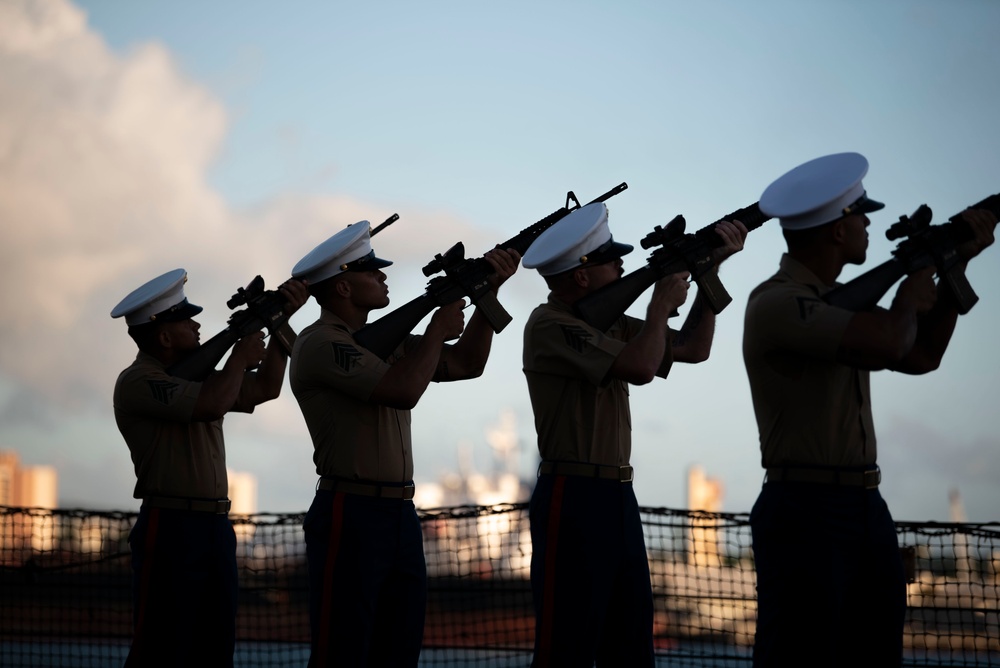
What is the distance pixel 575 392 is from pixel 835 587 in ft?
5.32

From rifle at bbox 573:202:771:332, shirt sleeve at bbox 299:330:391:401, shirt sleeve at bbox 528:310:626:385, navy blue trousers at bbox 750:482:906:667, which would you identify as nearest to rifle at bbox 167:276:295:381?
shirt sleeve at bbox 299:330:391:401

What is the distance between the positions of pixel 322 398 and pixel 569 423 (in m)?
1.35

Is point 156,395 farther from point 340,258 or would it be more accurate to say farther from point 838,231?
point 838,231

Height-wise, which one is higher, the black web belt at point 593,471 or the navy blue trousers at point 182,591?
the black web belt at point 593,471

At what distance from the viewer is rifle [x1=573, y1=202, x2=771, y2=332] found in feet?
21.6

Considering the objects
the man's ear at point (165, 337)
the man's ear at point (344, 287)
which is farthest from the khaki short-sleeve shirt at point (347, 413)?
the man's ear at point (165, 337)

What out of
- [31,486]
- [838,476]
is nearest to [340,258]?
[838,476]

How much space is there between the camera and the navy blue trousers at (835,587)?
5.54m

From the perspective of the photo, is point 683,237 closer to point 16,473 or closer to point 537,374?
point 537,374

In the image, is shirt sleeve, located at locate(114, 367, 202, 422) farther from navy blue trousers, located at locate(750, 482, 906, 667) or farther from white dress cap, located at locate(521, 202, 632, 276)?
navy blue trousers, located at locate(750, 482, 906, 667)

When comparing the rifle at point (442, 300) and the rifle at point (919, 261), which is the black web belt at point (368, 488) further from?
the rifle at point (919, 261)

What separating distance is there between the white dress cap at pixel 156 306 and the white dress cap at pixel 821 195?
3.79 metres

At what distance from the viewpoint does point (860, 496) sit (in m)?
5.62

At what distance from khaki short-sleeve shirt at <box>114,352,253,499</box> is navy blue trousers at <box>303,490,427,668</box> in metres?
1.22
